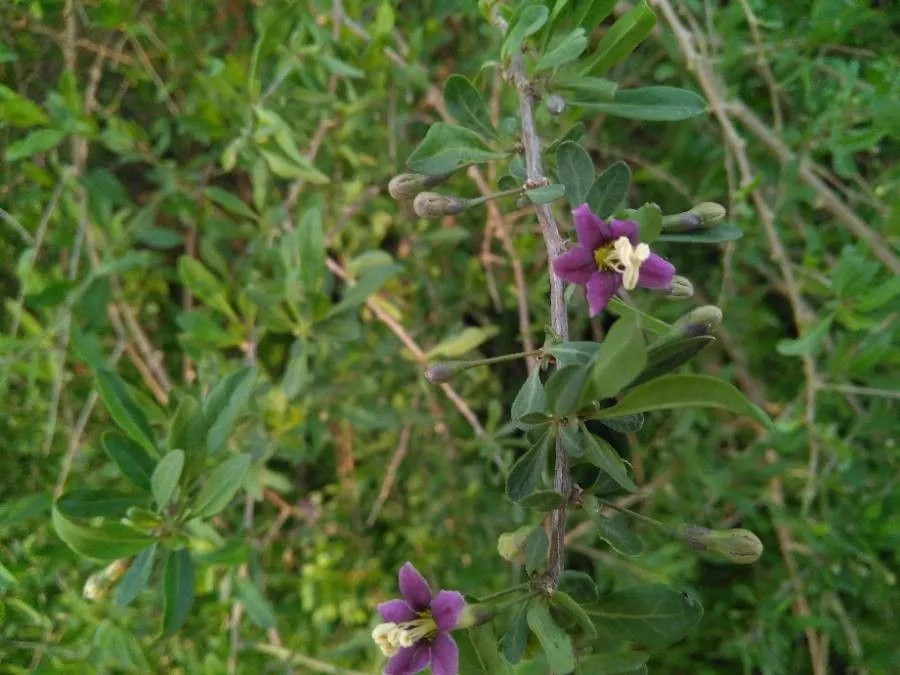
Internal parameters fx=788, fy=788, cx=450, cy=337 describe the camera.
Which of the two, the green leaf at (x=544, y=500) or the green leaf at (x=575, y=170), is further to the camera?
the green leaf at (x=575, y=170)

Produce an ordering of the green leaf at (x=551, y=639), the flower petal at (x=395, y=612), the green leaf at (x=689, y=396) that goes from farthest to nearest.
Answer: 1. the flower petal at (x=395, y=612)
2. the green leaf at (x=551, y=639)
3. the green leaf at (x=689, y=396)

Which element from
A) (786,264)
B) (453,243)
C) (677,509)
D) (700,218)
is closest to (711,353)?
Answer: (677,509)

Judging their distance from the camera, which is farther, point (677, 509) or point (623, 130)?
point (623, 130)

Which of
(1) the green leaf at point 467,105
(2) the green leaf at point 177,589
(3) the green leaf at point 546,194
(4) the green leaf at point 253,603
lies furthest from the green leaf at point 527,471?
(4) the green leaf at point 253,603

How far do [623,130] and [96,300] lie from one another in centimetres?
133

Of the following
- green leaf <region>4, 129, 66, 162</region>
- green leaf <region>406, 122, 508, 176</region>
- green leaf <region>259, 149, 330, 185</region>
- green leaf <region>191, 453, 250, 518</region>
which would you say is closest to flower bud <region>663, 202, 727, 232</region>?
green leaf <region>406, 122, 508, 176</region>

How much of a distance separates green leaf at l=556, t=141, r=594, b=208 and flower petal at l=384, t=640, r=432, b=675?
482mm

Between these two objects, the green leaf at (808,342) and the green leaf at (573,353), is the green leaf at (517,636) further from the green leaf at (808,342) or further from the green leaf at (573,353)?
the green leaf at (808,342)

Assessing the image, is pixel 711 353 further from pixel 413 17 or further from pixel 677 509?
pixel 413 17

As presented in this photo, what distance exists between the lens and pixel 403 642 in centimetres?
73

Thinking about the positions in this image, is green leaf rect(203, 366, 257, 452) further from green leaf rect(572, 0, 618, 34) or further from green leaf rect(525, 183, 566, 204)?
green leaf rect(572, 0, 618, 34)

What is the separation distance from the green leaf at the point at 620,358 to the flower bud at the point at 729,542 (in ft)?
0.87

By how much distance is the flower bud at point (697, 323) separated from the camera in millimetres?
672

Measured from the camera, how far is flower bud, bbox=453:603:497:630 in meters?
0.73
